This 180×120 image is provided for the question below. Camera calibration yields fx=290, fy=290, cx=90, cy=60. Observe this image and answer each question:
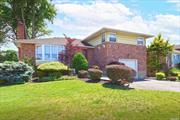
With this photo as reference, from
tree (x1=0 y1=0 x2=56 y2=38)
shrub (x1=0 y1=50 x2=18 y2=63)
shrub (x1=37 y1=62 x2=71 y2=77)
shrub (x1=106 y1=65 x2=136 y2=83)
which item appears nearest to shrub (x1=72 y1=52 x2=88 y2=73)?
shrub (x1=37 y1=62 x2=71 y2=77)

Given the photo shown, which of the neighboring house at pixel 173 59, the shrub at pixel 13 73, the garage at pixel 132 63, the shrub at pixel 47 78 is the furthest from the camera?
the neighboring house at pixel 173 59

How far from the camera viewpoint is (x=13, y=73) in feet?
72.0

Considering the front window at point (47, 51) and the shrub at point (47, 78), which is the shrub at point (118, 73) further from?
the front window at point (47, 51)

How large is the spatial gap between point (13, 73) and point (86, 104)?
10.1 m

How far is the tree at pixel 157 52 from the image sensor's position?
34094 millimetres

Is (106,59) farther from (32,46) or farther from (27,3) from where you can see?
(27,3)

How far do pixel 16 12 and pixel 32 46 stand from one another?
53.7 ft

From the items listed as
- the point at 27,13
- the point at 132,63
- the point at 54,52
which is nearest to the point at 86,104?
the point at 54,52

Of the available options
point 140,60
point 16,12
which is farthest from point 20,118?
point 16,12

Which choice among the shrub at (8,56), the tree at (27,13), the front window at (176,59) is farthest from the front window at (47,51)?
the front window at (176,59)

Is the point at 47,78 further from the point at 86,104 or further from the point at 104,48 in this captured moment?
the point at 86,104

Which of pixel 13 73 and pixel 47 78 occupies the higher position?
pixel 13 73

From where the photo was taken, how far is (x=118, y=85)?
19125mm

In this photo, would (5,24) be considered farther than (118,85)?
Yes
